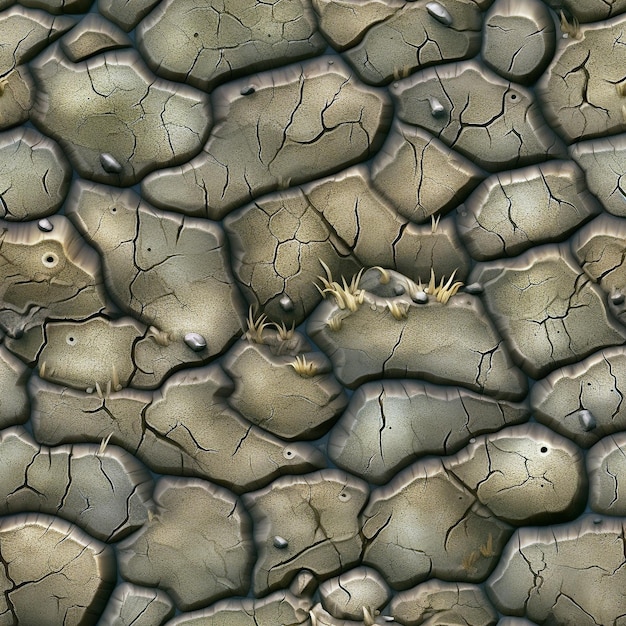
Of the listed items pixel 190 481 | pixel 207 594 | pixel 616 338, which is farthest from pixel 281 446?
pixel 616 338

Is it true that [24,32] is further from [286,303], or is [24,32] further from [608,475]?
[608,475]

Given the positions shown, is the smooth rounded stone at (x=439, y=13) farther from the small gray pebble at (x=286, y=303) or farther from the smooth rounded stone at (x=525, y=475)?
the smooth rounded stone at (x=525, y=475)

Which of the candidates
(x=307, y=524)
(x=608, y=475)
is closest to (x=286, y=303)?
(x=307, y=524)

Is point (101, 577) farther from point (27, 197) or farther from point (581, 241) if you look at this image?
point (581, 241)

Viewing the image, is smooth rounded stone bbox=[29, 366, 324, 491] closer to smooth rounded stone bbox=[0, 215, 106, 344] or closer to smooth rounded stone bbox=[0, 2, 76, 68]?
smooth rounded stone bbox=[0, 215, 106, 344]

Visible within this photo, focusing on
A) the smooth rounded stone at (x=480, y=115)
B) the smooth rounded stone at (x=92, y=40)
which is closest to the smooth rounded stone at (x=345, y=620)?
the smooth rounded stone at (x=480, y=115)

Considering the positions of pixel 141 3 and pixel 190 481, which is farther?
pixel 141 3
